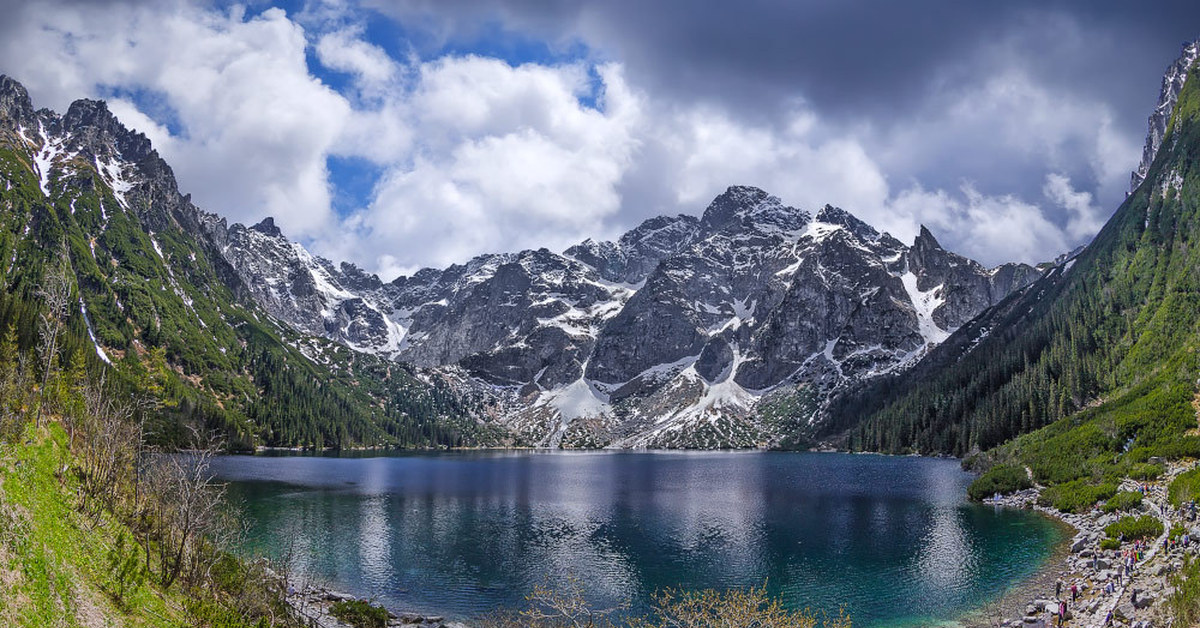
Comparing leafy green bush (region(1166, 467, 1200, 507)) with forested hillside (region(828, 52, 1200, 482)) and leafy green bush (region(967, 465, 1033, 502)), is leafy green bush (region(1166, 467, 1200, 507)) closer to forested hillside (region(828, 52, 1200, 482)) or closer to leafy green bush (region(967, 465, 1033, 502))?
forested hillside (region(828, 52, 1200, 482))

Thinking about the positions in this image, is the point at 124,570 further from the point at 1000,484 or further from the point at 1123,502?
the point at 1000,484

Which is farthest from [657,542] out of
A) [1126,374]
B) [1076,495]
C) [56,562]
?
[1126,374]

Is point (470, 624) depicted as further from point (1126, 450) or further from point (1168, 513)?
point (1126, 450)

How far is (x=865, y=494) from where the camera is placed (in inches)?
4914

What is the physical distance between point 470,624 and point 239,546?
31.9 meters

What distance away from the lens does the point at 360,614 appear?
5103 cm

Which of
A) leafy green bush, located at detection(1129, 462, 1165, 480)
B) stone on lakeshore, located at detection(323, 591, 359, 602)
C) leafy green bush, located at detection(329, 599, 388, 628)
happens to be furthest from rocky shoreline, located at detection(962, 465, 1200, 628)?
stone on lakeshore, located at detection(323, 591, 359, 602)

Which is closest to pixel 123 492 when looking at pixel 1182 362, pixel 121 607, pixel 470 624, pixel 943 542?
pixel 121 607

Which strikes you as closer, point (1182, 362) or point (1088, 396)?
point (1182, 362)

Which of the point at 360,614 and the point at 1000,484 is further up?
the point at 1000,484

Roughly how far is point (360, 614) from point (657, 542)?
135 ft

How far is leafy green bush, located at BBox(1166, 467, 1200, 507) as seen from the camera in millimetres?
61769

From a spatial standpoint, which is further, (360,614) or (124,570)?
(360,614)

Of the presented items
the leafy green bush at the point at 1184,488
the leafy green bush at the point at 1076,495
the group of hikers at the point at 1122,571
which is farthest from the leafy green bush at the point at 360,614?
the leafy green bush at the point at 1076,495
